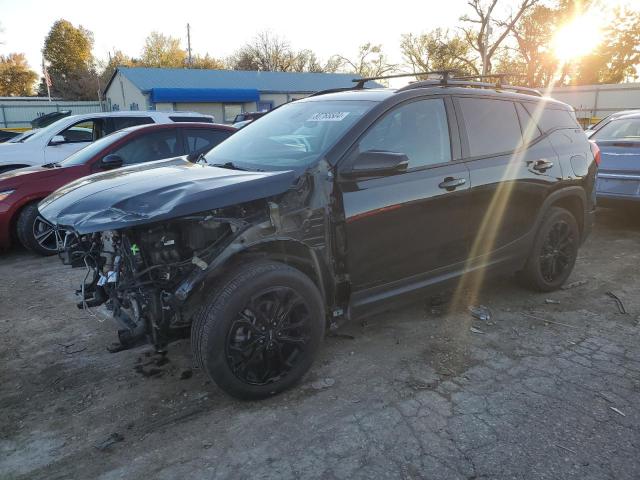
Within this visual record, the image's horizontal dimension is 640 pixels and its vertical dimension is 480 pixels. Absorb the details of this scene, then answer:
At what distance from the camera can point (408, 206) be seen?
3.43 metres

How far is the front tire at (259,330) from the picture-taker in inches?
108

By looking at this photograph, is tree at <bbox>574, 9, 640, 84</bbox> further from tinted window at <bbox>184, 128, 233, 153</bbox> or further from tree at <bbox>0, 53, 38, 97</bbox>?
tree at <bbox>0, 53, 38, 97</bbox>

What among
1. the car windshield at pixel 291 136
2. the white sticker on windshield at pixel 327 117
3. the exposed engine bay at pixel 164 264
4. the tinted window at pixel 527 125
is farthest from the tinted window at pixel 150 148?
the tinted window at pixel 527 125

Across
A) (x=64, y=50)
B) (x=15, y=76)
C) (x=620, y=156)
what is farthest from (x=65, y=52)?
(x=620, y=156)

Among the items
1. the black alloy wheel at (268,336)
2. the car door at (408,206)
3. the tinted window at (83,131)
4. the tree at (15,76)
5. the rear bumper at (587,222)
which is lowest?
the black alloy wheel at (268,336)

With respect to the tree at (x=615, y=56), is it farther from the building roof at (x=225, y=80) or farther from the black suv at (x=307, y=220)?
the black suv at (x=307, y=220)

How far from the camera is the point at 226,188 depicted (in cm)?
278

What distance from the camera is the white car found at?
842 centimetres

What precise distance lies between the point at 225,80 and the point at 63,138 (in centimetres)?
2684

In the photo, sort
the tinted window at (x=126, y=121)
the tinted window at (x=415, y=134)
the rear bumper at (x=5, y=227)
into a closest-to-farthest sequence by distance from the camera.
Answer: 1. the tinted window at (x=415, y=134)
2. the rear bumper at (x=5, y=227)
3. the tinted window at (x=126, y=121)

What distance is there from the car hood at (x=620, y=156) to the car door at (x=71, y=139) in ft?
27.3

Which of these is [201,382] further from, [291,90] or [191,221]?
[291,90]

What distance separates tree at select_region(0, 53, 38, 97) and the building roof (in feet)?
123

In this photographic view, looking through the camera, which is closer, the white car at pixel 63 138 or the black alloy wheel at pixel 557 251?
the black alloy wheel at pixel 557 251
